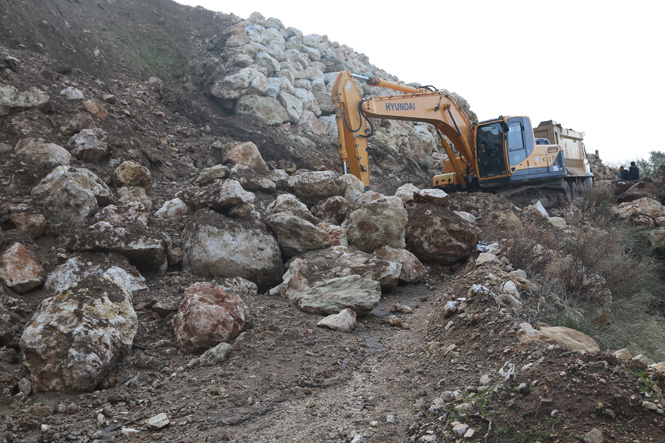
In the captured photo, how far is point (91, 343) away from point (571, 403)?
309cm

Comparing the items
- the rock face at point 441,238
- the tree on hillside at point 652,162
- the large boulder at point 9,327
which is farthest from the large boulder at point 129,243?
the tree on hillside at point 652,162

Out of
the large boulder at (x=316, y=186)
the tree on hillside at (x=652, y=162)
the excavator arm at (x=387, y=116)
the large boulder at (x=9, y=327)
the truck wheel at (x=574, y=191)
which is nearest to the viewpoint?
the large boulder at (x=9, y=327)

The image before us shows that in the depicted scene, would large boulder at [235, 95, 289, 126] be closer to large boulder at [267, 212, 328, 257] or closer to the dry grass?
large boulder at [267, 212, 328, 257]

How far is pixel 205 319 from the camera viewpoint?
157 inches

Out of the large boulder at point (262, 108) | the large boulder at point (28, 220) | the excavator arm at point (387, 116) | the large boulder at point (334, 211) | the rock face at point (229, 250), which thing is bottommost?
the rock face at point (229, 250)

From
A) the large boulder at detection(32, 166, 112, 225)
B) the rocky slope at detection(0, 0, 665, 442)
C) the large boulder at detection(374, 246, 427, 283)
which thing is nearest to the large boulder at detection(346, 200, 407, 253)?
the rocky slope at detection(0, 0, 665, 442)

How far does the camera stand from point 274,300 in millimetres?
5273

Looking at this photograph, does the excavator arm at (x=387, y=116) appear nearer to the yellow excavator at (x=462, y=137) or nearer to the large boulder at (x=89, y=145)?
the yellow excavator at (x=462, y=137)

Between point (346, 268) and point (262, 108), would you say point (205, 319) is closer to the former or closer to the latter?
point (346, 268)

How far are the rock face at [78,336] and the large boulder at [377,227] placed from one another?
3.40 m

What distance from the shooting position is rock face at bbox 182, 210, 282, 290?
5.74m

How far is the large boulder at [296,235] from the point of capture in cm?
633

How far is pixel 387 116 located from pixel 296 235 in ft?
18.1

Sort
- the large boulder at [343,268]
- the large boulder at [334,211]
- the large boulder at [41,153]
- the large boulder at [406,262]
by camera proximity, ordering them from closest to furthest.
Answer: the large boulder at [343,268], the large boulder at [41,153], the large boulder at [406,262], the large boulder at [334,211]
